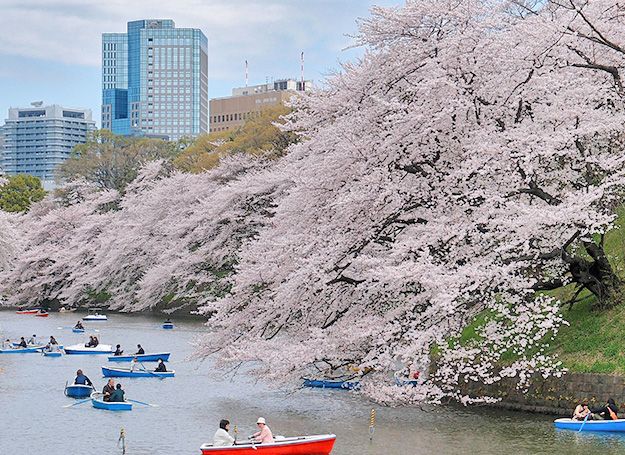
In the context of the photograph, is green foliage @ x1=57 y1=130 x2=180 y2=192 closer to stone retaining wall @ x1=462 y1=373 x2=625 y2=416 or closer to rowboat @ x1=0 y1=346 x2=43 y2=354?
rowboat @ x1=0 y1=346 x2=43 y2=354

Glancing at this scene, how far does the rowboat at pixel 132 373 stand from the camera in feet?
137

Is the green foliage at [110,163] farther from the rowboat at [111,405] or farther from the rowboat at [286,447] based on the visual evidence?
the rowboat at [286,447]

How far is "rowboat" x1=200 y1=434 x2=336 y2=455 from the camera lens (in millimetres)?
24078

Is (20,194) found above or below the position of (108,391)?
above

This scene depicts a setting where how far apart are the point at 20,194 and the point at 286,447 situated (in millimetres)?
95662

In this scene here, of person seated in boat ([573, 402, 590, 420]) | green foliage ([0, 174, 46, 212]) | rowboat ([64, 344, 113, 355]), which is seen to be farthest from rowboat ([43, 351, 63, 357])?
green foliage ([0, 174, 46, 212])

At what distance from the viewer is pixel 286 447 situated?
24.2 meters

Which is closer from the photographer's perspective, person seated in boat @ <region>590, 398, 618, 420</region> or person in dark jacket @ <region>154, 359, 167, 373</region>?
person seated in boat @ <region>590, 398, 618, 420</region>

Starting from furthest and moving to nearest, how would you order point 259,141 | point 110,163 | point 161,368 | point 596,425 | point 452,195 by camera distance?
point 110,163
point 259,141
point 161,368
point 452,195
point 596,425

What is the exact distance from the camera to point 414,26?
29.7 metres

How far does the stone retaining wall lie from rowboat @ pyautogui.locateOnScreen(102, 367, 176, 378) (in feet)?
49.3

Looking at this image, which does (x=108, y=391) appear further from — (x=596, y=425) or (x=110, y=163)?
(x=110, y=163)

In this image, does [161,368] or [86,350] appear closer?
[161,368]

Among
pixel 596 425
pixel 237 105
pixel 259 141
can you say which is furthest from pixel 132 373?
pixel 237 105
